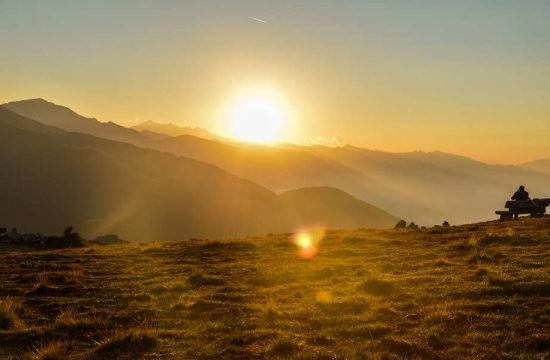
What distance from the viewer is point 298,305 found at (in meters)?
15.8

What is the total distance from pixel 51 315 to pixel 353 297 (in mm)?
10638

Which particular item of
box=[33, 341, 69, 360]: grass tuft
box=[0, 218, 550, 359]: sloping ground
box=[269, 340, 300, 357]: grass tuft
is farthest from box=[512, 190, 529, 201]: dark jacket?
box=[33, 341, 69, 360]: grass tuft

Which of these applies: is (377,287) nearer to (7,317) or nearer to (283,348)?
(283,348)

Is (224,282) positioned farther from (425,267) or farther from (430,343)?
(430,343)

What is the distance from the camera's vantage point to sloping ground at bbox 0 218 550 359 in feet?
38.1

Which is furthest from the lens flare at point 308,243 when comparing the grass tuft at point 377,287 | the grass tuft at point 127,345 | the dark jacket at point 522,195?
the dark jacket at point 522,195

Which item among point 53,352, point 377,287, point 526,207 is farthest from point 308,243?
point 53,352

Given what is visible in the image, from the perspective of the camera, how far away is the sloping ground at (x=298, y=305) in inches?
457

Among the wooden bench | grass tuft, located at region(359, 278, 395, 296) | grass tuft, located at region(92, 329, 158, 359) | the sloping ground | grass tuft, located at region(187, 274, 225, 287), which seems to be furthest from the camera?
the wooden bench

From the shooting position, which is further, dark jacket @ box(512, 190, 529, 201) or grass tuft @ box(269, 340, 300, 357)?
dark jacket @ box(512, 190, 529, 201)

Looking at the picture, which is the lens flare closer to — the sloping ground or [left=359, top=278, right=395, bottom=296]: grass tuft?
the sloping ground

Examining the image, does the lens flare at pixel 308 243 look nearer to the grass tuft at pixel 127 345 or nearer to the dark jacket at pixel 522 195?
the grass tuft at pixel 127 345

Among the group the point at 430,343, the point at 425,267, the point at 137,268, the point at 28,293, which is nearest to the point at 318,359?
the point at 430,343

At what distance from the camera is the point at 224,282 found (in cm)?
2058
